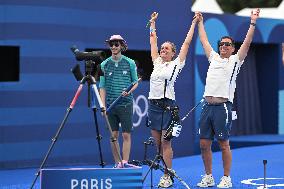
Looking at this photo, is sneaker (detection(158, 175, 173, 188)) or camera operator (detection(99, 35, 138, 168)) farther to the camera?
camera operator (detection(99, 35, 138, 168))

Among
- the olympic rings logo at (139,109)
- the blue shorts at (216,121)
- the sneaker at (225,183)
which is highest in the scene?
the olympic rings logo at (139,109)

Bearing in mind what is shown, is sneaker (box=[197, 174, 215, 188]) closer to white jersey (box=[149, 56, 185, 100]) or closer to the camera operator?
white jersey (box=[149, 56, 185, 100])

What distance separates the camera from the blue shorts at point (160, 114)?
7.55 metres

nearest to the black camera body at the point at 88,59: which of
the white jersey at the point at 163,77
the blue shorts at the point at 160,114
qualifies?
the white jersey at the point at 163,77

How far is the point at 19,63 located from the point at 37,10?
94 cm

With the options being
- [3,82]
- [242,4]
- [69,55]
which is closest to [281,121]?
[69,55]

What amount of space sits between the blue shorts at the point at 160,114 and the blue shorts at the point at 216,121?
395 millimetres

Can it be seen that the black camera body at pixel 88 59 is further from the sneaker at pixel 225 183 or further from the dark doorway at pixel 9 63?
the dark doorway at pixel 9 63

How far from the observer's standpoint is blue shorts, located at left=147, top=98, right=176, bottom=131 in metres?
7.55

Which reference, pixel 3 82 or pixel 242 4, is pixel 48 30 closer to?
pixel 3 82

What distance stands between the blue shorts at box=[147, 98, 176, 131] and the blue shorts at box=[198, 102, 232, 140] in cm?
39

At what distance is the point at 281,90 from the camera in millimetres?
16266

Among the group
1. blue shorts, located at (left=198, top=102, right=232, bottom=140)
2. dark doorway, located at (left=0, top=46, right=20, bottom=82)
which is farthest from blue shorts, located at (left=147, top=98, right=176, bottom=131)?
dark doorway, located at (left=0, top=46, right=20, bottom=82)

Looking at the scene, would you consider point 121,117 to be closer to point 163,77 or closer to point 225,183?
point 163,77
